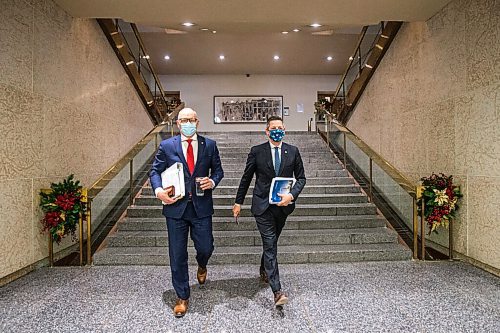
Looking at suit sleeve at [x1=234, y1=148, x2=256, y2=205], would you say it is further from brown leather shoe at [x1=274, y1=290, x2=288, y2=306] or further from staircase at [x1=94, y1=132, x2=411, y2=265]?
staircase at [x1=94, y1=132, x2=411, y2=265]

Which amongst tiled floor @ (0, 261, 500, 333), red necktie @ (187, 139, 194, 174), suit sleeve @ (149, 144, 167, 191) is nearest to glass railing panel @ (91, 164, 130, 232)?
tiled floor @ (0, 261, 500, 333)

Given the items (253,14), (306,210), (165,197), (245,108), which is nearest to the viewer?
(165,197)

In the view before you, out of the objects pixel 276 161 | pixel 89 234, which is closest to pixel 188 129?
pixel 276 161

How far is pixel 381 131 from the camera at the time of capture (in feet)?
24.4

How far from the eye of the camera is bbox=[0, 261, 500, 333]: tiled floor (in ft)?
9.56

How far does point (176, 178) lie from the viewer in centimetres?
298

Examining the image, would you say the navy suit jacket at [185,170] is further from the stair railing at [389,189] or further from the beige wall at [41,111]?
the stair railing at [389,189]

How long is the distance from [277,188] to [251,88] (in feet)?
38.9

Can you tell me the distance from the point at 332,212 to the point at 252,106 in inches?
370

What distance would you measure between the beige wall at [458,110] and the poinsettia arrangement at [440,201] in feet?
0.49

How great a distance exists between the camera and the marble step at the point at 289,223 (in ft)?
17.9

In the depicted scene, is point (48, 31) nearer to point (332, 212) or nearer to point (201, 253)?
point (201, 253)

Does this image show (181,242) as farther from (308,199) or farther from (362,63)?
(362,63)

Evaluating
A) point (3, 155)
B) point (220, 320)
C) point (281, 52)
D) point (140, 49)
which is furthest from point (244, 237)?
point (281, 52)
